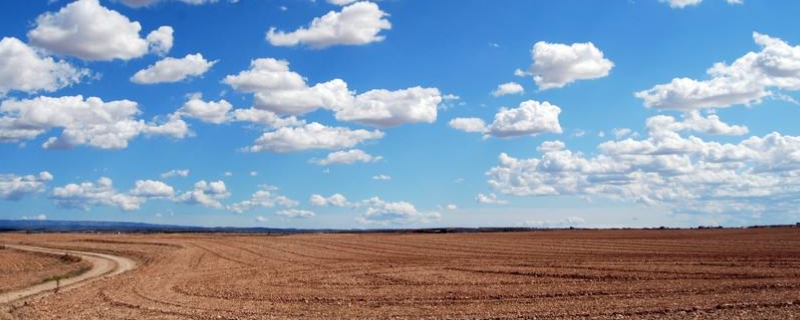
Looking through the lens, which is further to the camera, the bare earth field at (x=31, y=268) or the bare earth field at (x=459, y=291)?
the bare earth field at (x=31, y=268)

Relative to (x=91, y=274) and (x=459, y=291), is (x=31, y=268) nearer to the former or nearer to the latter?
(x=91, y=274)

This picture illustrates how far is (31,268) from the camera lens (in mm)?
50156

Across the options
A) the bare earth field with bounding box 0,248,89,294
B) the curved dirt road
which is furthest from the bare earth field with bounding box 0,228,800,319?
the bare earth field with bounding box 0,248,89,294

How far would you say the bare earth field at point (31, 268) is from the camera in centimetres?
3797

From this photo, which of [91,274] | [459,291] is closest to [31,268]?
[91,274]

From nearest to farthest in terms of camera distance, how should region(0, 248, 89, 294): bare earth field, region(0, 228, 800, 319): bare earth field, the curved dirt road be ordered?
region(0, 228, 800, 319): bare earth field, the curved dirt road, region(0, 248, 89, 294): bare earth field

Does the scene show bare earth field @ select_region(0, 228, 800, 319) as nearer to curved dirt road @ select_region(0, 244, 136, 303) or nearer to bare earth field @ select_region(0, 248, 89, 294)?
curved dirt road @ select_region(0, 244, 136, 303)

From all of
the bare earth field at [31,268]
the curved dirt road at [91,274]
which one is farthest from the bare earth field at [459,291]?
the bare earth field at [31,268]

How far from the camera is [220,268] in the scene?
43.5 meters

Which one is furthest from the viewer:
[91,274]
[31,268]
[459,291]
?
[31,268]

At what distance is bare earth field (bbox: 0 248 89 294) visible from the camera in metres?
38.0

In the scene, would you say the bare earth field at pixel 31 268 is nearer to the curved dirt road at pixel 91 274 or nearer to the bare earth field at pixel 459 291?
the curved dirt road at pixel 91 274

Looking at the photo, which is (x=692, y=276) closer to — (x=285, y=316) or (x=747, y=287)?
(x=747, y=287)

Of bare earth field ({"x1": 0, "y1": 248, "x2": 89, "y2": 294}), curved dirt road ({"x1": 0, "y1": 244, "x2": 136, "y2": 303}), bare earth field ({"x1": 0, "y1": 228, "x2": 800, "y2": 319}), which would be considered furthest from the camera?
bare earth field ({"x1": 0, "y1": 248, "x2": 89, "y2": 294})
